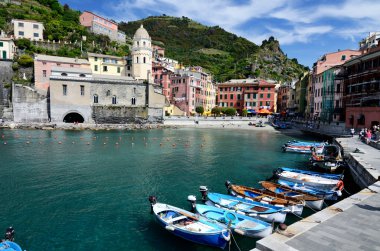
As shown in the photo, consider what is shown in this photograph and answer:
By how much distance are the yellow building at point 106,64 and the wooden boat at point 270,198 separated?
72.5 metres

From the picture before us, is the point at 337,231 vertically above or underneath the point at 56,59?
underneath

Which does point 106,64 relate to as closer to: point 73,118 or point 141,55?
point 141,55

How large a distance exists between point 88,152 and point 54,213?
65.5 ft

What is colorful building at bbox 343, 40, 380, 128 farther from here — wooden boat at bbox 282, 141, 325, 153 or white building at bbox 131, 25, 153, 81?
white building at bbox 131, 25, 153, 81

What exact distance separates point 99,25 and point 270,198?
108 meters

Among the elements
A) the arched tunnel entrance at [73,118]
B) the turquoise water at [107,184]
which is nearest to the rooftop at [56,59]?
the arched tunnel entrance at [73,118]

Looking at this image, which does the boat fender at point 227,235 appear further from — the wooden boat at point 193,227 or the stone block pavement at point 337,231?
the stone block pavement at point 337,231

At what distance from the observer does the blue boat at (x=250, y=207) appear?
13.7m

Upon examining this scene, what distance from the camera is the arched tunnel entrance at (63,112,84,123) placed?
2729 inches

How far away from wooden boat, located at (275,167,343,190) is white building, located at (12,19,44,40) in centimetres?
8860

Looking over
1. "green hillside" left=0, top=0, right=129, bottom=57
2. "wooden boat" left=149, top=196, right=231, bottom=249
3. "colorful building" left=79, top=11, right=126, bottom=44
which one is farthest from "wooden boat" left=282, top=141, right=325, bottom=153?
"colorful building" left=79, top=11, right=126, bottom=44

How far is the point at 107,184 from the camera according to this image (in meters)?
21.3

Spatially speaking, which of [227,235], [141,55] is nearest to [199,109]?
[141,55]

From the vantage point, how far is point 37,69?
228 feet
